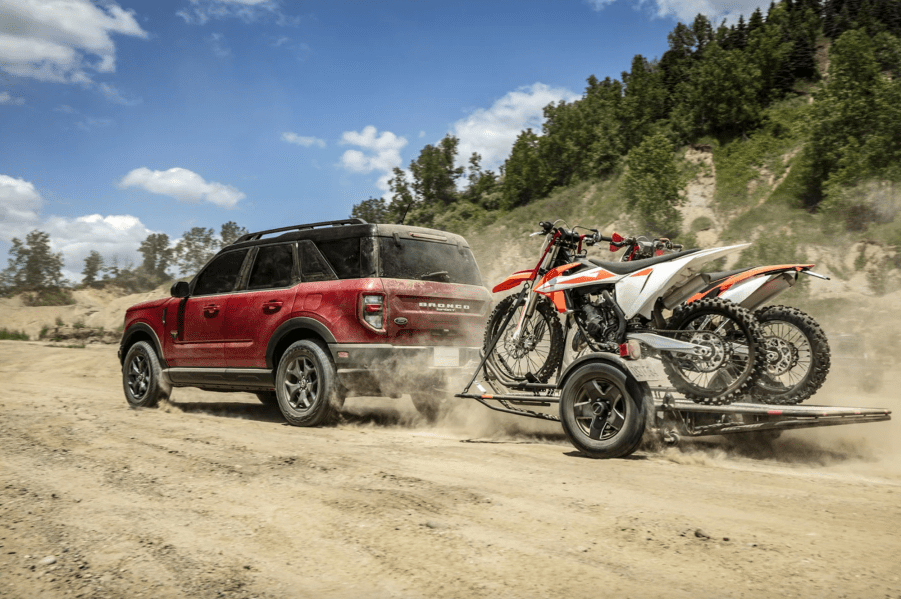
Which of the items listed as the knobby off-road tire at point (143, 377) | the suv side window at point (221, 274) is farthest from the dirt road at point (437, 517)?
the knobby off-road tire at point (143, 377)

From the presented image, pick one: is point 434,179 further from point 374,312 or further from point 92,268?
point 374,312

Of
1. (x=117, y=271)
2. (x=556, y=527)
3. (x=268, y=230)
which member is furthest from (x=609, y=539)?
(x=117, y=271)

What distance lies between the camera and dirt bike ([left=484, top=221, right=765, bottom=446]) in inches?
194

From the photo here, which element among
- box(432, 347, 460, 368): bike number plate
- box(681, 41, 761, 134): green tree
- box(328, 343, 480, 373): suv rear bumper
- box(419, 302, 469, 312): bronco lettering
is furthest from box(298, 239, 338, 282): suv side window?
box(681, 41, 761, 134): green tree

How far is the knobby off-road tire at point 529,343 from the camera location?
19.7 ft

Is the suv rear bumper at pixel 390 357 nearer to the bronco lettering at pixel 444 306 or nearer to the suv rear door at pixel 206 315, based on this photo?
the bronco lettering at pixel 444 306

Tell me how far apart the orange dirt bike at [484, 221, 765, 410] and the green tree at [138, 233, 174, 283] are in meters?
57.2

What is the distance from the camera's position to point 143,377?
884 cm

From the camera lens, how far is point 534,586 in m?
2.64

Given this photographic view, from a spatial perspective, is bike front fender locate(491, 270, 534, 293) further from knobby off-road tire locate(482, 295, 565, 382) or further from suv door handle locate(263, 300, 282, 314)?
suv door handle locate(263, 300, 282, 314)

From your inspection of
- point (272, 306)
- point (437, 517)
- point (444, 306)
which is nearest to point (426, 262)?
point (444, 306)

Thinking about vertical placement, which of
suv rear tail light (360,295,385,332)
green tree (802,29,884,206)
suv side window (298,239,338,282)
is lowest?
suv rear tail light (360,295,385,332)

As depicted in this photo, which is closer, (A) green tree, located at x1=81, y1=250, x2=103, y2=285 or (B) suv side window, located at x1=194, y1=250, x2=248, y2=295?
(B) suv side window, located at x1=194, y1=250, x2=248, y2=295

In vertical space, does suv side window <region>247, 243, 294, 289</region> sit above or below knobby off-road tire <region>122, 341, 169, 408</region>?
above
